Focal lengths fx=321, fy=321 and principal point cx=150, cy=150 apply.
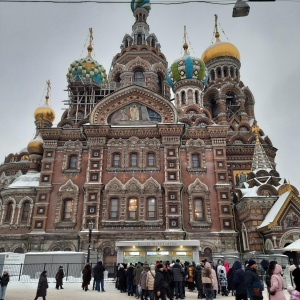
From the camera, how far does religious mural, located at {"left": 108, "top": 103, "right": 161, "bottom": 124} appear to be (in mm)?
25291

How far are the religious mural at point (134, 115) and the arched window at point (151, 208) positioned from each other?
6369mm

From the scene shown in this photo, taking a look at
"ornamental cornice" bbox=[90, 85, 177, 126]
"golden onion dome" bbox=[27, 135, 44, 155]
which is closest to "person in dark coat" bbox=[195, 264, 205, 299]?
"ornamental cornice" bbox=[90, 85, 177, 126]

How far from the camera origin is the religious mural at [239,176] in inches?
1029

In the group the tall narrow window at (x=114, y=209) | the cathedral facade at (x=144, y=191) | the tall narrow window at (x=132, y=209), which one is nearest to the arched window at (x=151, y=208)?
the cathedral facade at (x=144, y=191)

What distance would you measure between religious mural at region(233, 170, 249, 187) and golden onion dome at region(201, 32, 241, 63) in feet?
61.8

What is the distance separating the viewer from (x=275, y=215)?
1908 cm

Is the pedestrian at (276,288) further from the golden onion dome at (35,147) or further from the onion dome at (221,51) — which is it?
the onion dome at (221,51)

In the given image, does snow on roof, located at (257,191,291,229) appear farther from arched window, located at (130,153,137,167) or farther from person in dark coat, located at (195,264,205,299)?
arched window, located at (130,153,137,167)

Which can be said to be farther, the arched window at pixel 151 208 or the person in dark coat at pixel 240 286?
the arched window at pixel 151 208

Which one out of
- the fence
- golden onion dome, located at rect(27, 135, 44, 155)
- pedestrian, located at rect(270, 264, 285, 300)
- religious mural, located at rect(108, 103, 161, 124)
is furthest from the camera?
golden onion dome, located at rect(27, 135, 44, 155)

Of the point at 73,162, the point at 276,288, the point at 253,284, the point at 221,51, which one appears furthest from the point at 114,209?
the point at 221,51

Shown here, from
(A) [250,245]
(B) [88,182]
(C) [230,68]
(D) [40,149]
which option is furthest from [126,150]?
(C) [230,68]

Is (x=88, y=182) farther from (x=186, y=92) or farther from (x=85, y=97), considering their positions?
(x=186, y=92)

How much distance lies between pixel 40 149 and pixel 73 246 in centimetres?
1011
